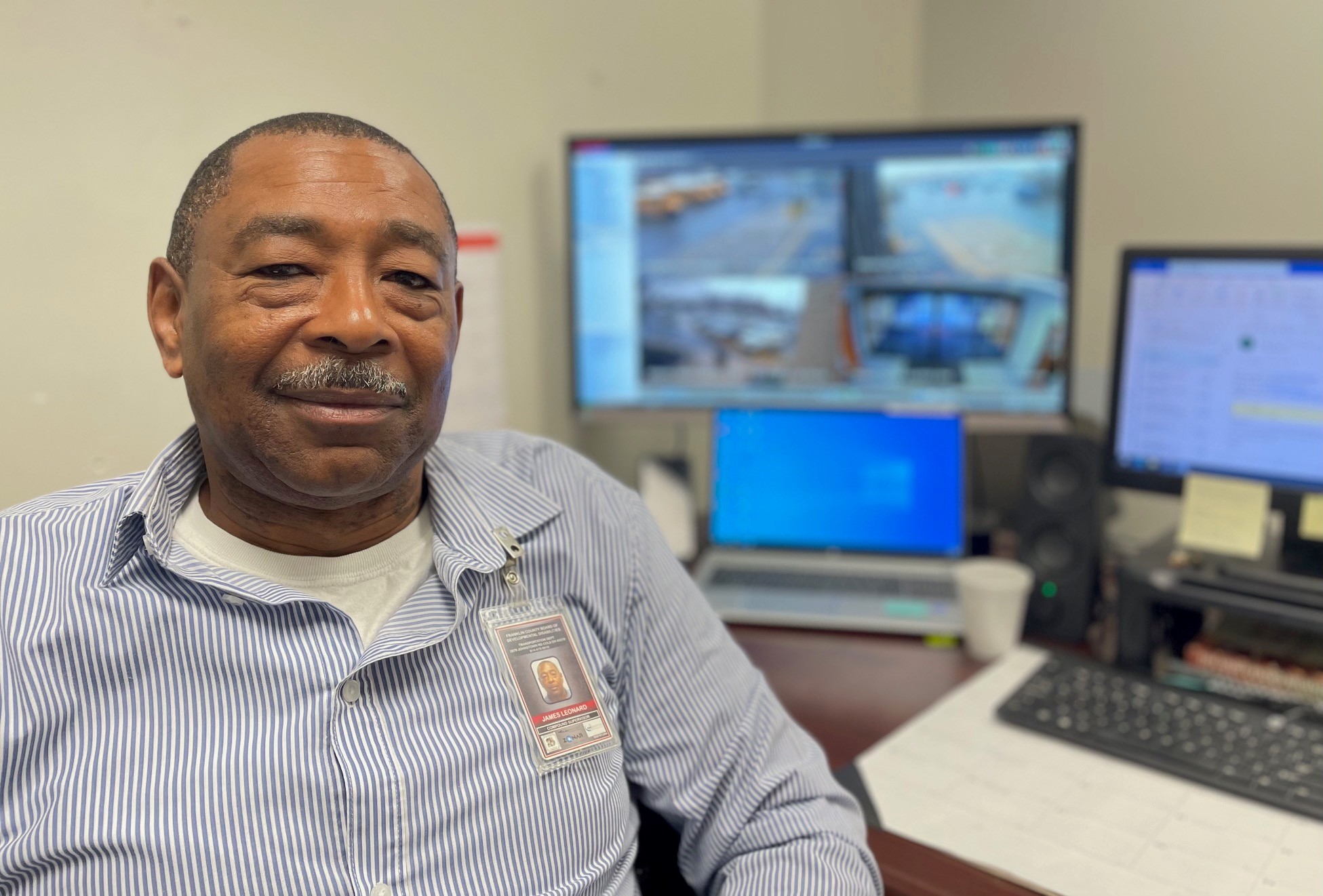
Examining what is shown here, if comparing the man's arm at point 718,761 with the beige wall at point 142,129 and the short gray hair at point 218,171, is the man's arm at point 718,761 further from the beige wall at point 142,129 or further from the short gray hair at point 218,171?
the beige wall at point 142,129

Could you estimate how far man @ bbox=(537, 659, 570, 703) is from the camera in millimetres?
940

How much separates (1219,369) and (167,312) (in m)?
1.33

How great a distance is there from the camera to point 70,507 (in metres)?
0.91

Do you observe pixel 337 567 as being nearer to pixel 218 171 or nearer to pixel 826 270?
pixel 218 171

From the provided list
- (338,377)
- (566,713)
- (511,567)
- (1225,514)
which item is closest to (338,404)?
(338,377)

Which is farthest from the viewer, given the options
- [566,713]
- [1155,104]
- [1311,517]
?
[1155,104]

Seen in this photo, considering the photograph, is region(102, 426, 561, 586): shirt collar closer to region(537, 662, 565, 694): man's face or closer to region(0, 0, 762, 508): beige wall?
region(537, 662, 565, 694): man's face

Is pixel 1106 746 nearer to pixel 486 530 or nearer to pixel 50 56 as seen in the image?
pixel 486 530

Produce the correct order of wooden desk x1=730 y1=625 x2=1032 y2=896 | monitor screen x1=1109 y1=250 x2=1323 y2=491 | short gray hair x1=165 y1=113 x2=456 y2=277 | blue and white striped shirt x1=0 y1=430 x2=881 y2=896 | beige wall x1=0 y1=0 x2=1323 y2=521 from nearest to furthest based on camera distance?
1. blue and white striped shirt x1=0 y1=430 x2=881 y2=896
2. short gray hair x1=165 y1=113 x2=456 y2=277
3. wooden desk x1=730 y1=625 x2=1032 y2=896
4. beige wall x1=0 y1=0 x2=1323 y2=521
5. monitor screen x1=1109 y1=250 x2=1323 y2=491

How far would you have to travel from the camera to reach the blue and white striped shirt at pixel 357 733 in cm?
78

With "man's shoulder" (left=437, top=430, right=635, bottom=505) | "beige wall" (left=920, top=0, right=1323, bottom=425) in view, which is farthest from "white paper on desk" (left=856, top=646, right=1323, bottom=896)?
"beige wall" (left=920, top=0, right=1323, bottom=425)

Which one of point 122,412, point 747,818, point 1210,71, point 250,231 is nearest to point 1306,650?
point 747,818

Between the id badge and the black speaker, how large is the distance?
2.75 feet

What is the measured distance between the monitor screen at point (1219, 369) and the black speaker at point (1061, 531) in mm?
68
